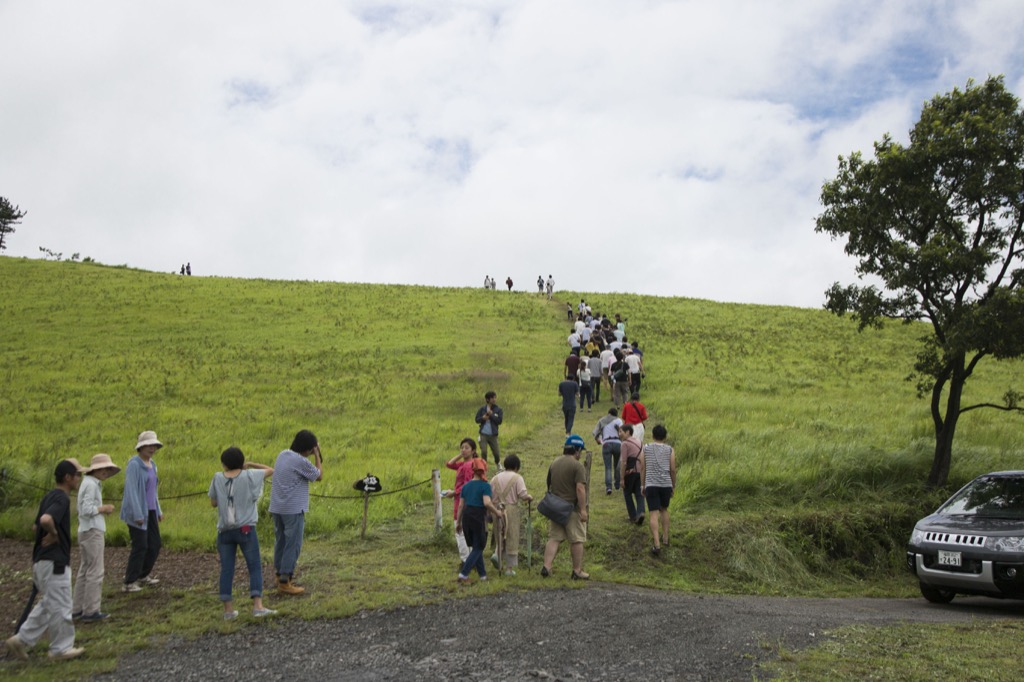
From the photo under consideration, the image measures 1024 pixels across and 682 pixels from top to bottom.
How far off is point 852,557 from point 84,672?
1080cm

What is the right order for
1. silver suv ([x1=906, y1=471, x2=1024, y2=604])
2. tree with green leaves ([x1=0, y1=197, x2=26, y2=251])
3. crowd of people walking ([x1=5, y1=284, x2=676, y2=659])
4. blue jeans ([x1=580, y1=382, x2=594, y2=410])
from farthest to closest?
tree with green leaves ([x1=0, y1=197, x2=26, y2=251]) < blue jeans ([x1=580, y1=382, x2=594, y2=410]) < silver suv ([x1=906, y1=471, x2=1024, y2=604]) < crowd of people walking ([x1=5, y1=284, x2=676, y2=659])

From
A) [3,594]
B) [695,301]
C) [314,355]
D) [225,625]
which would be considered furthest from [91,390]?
[695,301]

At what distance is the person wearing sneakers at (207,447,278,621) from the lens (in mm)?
8539

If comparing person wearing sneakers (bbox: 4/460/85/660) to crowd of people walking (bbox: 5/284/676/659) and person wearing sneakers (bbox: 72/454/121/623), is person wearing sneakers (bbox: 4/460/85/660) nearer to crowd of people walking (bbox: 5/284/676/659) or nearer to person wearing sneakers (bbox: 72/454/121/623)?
crowd of people walking (bbox: 5/284/676/659)

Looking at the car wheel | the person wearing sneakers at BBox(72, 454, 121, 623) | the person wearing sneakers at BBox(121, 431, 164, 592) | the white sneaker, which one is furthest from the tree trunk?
the white sneaker

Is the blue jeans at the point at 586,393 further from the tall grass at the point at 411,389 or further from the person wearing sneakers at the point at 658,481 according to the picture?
the person wearing sneakers at the point at 658,481

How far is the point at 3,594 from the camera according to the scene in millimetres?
9836

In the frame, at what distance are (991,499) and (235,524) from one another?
9596 millimetres

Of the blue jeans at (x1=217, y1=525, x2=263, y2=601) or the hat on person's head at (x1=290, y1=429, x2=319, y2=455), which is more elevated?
the hat on person's head at (x1=290, y1=429, x2=319, y2=455)

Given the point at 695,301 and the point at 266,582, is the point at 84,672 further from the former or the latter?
the point at 695,301

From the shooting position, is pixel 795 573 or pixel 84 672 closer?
pixel 84 672

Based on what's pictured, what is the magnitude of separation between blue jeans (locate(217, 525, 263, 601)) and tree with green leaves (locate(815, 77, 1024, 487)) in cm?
1202

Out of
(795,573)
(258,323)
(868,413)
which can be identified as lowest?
(795,573)

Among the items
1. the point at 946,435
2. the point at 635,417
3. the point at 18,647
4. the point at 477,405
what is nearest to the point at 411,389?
the point at 477,405
